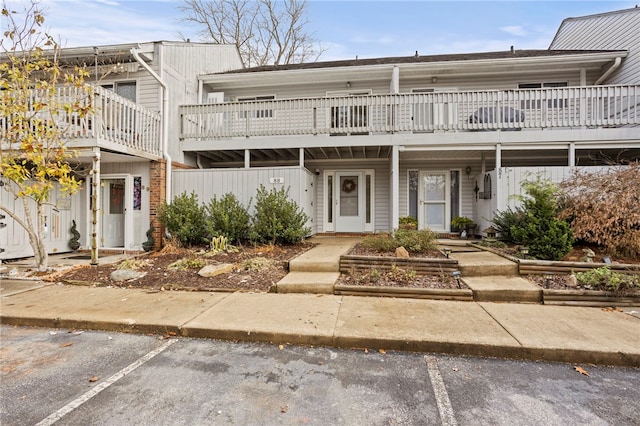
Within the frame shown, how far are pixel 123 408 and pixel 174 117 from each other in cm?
890

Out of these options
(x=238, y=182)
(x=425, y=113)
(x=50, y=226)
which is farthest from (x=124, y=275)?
(x=425, y=113)

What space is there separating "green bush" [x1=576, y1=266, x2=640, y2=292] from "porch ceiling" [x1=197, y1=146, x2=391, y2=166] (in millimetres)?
6122

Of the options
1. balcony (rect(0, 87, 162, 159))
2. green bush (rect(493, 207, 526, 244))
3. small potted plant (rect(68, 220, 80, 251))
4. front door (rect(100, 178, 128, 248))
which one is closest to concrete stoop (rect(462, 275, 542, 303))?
green bush (rect(493, 207, 526, 244))

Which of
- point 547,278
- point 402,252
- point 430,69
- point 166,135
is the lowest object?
point 547,278

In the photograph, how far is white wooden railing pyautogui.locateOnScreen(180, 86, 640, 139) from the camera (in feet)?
27.3

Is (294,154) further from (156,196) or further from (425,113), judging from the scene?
(156,196)

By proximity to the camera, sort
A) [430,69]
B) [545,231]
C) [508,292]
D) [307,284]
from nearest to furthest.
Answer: [508,292] → [307,284] → [545,231] → [430,69]

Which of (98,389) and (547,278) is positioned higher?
(547,278)

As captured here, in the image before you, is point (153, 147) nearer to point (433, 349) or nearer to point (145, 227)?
point (145, 227)

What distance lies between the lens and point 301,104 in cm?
942

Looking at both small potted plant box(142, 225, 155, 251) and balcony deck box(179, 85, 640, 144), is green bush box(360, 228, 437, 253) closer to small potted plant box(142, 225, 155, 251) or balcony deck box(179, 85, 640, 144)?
balcony deck box(179, 85, 640, 144)

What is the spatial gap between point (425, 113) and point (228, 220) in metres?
6.25

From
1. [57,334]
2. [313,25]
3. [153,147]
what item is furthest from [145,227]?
[313,25]

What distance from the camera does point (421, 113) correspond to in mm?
8953
